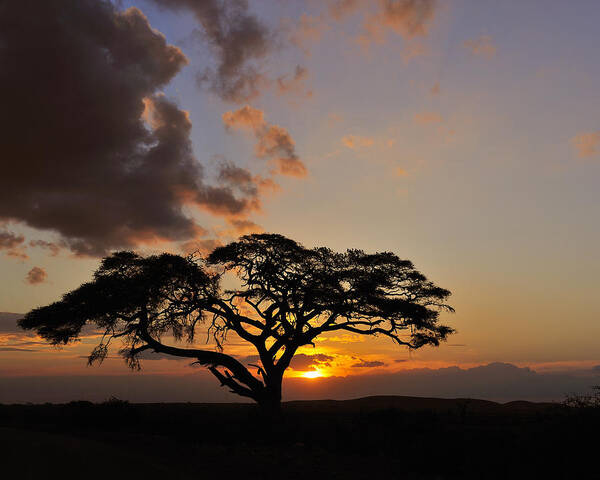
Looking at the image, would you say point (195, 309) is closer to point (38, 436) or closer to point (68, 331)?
point (68, 331)

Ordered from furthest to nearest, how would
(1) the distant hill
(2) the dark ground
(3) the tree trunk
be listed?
1. (1) the distant hill
2. (3) the tree trunk
3. (2) the dark ground

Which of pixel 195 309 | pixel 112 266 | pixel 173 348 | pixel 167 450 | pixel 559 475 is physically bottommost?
pixel 559 475

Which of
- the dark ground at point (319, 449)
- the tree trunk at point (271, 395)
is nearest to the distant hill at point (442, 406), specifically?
the tree trunk at point (271, 395)

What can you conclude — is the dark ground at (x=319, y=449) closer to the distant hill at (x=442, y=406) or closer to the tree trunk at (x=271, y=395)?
the tree trunk at (x=271, y=395)

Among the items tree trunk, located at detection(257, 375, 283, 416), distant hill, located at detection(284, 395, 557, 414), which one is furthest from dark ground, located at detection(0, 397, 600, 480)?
distant hill, located at detection(284, 395, 557, 414)

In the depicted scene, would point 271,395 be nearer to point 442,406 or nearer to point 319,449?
point 319,449

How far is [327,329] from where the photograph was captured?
26.4 meters

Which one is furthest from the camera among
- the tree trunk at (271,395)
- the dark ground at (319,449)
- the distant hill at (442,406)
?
the distant hill at (442,406)

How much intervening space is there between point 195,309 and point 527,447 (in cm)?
1791

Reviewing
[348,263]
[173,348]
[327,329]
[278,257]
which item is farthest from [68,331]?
[348,263]

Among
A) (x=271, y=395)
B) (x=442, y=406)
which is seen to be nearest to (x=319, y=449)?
(x=271, y=395)

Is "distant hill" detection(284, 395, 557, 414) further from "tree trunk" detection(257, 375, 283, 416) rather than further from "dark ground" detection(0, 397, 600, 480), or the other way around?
"dark ground" detection(0, 397, 600, 480)

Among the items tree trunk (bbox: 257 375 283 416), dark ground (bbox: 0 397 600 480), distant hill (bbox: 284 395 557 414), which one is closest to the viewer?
dark ground (bbox: 0 397 600 480)

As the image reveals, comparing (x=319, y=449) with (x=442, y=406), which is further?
(x=442, y=406)
